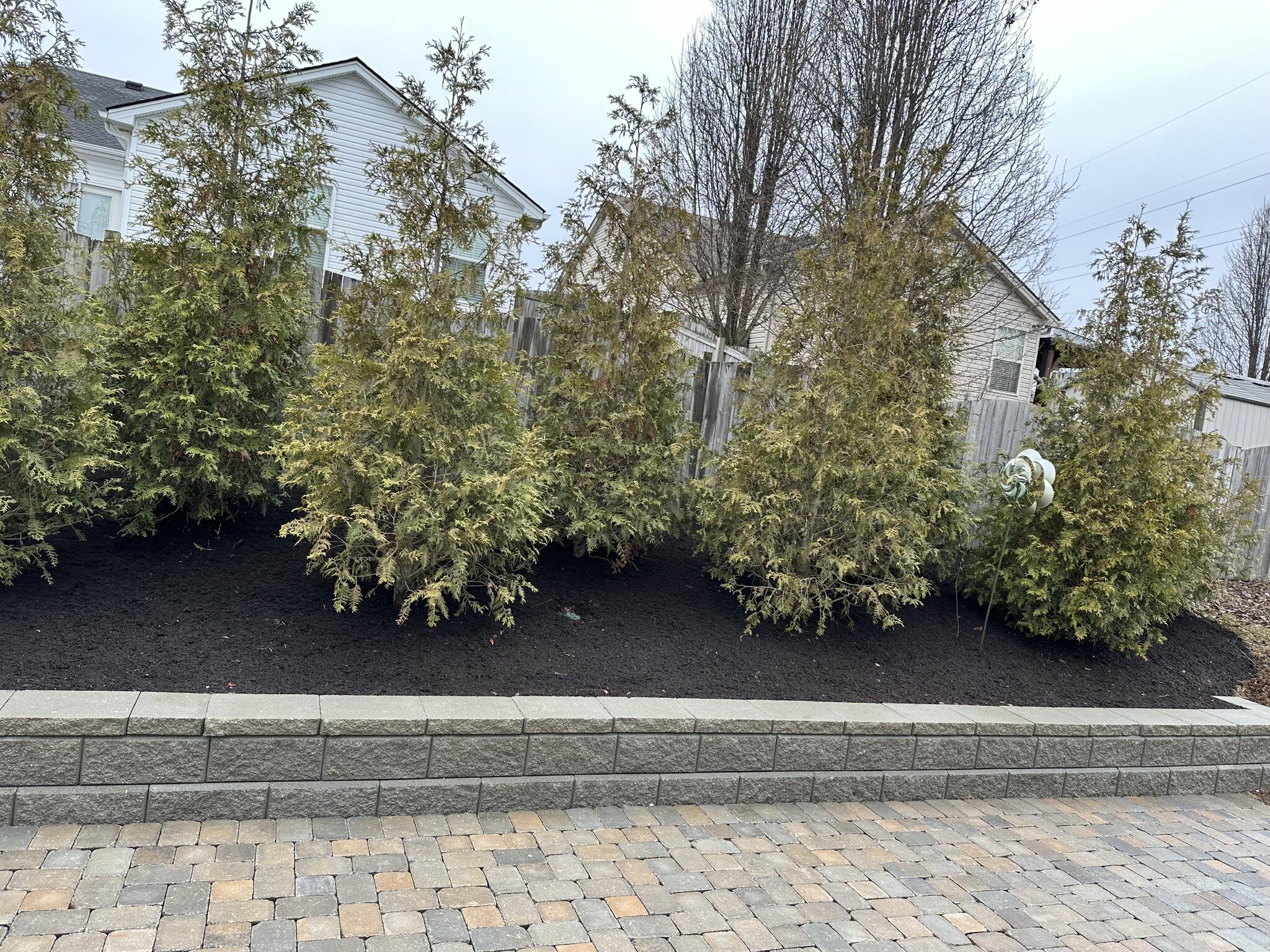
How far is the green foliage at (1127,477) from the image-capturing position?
209 inches

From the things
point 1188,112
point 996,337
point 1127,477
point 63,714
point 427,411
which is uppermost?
point 1188,112

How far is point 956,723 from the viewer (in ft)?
13.7

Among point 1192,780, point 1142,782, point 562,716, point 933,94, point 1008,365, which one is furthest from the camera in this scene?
point 1008,365

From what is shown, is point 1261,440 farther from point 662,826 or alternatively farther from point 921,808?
point 662,826

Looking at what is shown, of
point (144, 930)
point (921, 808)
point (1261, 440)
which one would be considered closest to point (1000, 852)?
point (921, 808)

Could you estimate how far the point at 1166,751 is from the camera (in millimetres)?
4695

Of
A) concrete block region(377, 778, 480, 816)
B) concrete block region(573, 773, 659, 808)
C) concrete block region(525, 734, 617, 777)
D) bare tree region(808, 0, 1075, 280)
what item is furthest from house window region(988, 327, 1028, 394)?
concrete block region(377, 778, 480, 816)

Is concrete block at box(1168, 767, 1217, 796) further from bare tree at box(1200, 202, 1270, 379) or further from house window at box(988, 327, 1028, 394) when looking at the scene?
bare tree at box(1200, 202, 1270, 379)

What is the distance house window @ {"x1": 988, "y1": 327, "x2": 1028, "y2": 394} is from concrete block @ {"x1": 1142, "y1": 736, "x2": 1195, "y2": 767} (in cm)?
1273

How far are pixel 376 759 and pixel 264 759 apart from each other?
1.34 ft

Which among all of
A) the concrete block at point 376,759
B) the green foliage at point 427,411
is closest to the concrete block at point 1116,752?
the green foliage at point 427,411

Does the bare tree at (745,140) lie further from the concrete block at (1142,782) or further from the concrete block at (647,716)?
the concrete block at (647,716)

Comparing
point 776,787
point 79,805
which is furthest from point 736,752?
point 79,805

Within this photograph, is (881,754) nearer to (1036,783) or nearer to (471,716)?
(1036,783)
